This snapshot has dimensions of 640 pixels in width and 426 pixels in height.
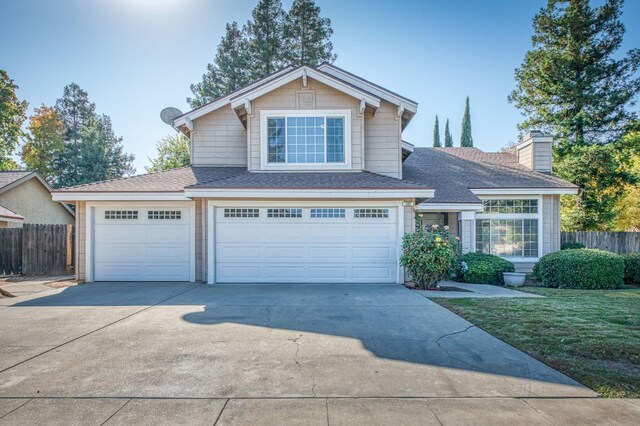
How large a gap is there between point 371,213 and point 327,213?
131 cm

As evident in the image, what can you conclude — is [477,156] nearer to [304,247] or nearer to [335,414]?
[304,247]

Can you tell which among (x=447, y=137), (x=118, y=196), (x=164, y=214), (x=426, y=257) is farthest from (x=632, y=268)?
(x=447, y=137)

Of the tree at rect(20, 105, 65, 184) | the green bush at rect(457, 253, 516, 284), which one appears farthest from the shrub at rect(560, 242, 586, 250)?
the tree at rect(20, 105, 65, 184)

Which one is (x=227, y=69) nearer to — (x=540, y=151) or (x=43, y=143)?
(x=43, y=143)

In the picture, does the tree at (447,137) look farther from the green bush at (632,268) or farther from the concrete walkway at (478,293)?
the concrete walkway at (478,293)

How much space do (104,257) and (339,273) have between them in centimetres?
735

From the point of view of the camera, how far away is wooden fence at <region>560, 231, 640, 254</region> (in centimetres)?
1633

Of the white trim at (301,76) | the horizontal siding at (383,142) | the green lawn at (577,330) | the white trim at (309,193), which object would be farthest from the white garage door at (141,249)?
the green lawn at (577,330)

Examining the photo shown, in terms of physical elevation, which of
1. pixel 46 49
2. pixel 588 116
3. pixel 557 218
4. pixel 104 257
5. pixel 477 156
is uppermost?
pixel 46 49

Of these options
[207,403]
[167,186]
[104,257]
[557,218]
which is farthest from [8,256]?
[557,218]

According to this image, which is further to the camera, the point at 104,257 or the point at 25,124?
the point at 25,124

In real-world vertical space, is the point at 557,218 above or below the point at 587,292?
above

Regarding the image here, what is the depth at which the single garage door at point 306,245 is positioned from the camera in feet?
35.2

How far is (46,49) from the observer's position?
51.9 feet
